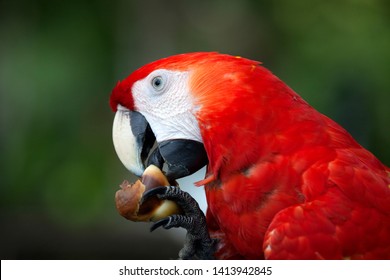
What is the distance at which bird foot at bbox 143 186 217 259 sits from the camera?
95 centimetres

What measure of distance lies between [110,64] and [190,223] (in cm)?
104

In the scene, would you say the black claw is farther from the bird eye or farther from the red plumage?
the bird eye

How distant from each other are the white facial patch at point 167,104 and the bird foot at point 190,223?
0.10 metres

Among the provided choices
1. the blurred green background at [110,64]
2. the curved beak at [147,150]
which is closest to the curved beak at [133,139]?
the curved beak at [147,150]

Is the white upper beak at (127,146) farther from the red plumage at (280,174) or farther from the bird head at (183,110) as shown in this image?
the red plumage at (280,174)

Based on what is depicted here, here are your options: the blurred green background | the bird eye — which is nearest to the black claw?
the bird eye

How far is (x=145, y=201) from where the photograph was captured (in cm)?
94

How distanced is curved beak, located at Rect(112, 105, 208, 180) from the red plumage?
6cm

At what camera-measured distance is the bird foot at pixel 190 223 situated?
946 millimetres

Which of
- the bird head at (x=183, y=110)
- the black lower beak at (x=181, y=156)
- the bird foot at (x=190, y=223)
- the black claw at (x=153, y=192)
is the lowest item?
the bird foot at (x=190, y=223)

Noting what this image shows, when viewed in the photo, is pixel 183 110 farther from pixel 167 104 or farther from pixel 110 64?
pixel 110 64

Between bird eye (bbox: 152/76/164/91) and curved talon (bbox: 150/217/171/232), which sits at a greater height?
bird eye (bbox: 152/76/164/91)

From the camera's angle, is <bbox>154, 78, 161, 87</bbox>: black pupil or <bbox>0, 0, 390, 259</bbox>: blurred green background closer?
<bbox>154, 78, 161, 87</bbox>: black pupil
